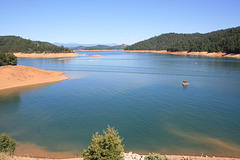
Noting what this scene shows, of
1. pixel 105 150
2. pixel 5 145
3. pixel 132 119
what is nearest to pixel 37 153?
pixel 5 145

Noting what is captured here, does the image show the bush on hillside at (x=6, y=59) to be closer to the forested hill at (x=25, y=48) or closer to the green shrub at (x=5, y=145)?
the green shrub at (x=5, y=145)

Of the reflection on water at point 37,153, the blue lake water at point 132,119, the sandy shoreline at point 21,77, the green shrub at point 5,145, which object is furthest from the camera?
the sandy shoreline at point 21,77

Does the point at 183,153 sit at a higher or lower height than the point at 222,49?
lower

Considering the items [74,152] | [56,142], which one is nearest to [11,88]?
[56,142]

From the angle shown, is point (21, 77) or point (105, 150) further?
point (21, 77)

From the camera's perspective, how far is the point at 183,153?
1301cm

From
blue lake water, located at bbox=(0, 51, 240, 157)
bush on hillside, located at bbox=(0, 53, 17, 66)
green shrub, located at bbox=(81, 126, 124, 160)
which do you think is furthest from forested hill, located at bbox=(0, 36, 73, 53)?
green shrub, located at bbox=(81, 126, 124, 160)

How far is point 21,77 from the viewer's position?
39438 mm

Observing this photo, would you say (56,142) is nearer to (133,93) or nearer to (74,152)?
(74,152)

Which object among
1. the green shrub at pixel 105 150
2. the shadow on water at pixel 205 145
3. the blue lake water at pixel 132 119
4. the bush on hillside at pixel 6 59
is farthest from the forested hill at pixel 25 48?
the green shrub at pixel 105 150

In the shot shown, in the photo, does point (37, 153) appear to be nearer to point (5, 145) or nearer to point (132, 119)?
point (5, 145)

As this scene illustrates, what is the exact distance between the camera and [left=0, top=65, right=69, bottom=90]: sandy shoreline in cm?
3612

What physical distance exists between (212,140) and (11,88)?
33.8m

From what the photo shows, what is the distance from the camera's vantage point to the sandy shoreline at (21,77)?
119ft
